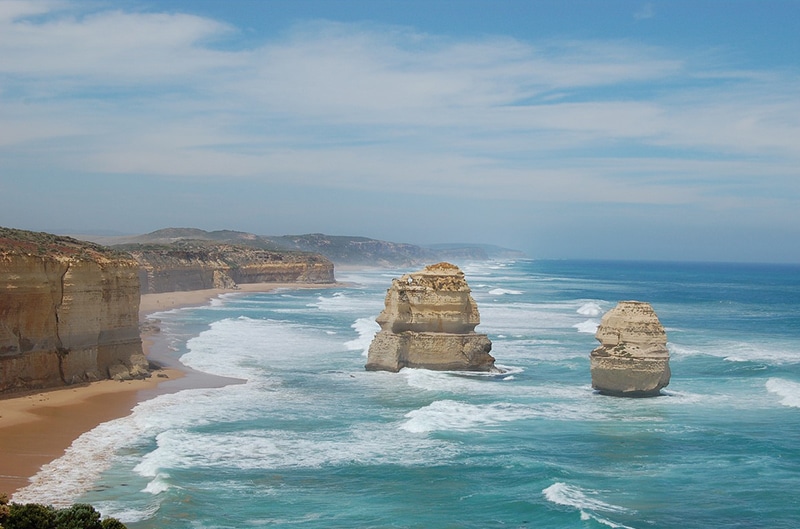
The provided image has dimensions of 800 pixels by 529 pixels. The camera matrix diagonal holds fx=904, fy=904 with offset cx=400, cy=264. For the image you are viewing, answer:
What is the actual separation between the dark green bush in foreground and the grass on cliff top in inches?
607

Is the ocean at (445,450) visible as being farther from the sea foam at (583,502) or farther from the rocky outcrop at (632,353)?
the rocky outcrop at (632,353)

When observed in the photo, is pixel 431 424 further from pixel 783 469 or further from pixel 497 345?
pixel 497 345

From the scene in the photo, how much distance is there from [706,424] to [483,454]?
286 inches

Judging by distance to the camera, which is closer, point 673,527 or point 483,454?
point 673,527

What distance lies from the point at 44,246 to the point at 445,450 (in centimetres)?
1523

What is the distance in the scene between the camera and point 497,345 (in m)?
43.3

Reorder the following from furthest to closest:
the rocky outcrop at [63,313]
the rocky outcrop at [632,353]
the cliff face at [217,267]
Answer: the cliff face at [217,267] < the rocky outcrop at [632,353] < the rocky outcrop at [63,313]

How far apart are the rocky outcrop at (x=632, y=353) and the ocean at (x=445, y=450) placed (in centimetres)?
58

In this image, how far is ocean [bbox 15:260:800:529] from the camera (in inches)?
674

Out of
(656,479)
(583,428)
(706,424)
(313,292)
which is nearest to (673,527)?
(656,479)

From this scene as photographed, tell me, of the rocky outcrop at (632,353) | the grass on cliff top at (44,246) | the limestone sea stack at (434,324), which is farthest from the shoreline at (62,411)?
the rocky outcrop at (632,353)

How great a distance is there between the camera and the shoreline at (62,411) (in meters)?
20.1

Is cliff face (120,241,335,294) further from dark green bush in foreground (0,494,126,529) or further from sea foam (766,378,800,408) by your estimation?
dark green bush in foreground (0,494,126,529)

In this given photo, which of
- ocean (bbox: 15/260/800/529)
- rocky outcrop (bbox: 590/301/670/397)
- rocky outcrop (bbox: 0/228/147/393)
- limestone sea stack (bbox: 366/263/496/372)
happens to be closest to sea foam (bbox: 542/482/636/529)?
ocean (bbox: 15/260/800/529)
